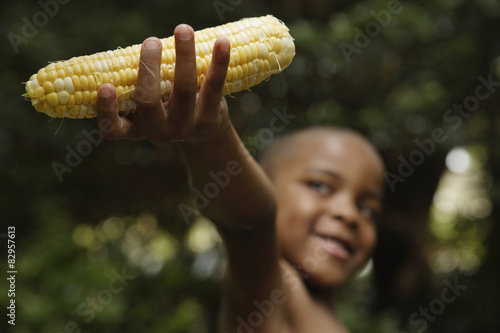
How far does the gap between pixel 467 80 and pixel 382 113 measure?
2.54 feet

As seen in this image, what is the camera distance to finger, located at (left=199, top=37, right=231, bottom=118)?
1152 mm

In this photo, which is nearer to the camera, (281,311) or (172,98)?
(172,98)

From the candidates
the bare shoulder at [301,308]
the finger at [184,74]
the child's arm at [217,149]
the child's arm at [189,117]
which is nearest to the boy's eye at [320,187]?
the bare shoulder at [301,308]

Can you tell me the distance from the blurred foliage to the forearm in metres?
1.41

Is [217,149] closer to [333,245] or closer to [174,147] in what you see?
[333,245]

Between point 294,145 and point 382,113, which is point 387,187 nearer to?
point 382,113

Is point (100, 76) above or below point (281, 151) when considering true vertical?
above

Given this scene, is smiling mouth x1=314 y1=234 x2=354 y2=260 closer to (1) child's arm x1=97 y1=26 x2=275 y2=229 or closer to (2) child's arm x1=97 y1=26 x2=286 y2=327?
(2) child's arm x1=97 y1=26 x2=286 y2=327

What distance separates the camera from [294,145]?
7.29 ft

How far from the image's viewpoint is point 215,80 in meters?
1.18

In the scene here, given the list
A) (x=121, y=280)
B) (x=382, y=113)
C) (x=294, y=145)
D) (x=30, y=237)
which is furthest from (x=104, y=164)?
(x=294, y=145)

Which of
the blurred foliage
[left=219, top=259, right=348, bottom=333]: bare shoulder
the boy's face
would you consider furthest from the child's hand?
the blurred foliage

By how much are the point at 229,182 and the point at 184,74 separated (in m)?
0.38

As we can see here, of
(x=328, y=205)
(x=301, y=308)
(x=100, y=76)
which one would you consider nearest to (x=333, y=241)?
(x=328, y=205)
